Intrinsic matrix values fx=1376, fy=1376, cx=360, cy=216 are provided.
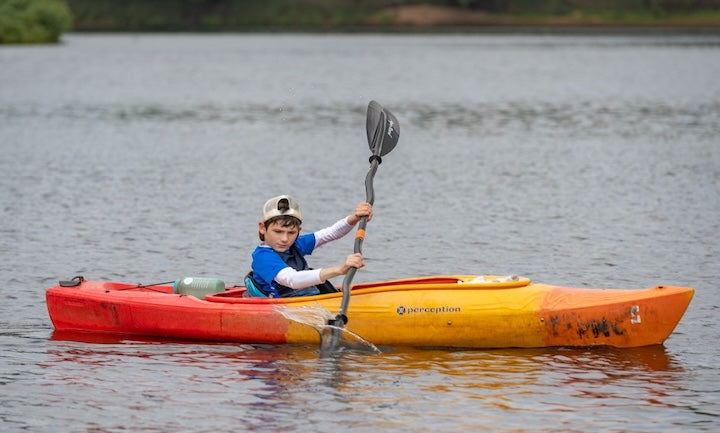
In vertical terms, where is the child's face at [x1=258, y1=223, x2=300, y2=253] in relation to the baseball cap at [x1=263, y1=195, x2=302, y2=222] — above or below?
below

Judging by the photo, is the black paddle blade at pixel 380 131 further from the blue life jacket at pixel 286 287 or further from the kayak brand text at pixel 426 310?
the kayak brand text at pixel 426 310

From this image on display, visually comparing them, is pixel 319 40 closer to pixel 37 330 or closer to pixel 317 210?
pixel 317 210

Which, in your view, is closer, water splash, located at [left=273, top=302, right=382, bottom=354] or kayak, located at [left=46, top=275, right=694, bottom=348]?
kayak, located at [left=46, top=275, right=694, bottom=348]

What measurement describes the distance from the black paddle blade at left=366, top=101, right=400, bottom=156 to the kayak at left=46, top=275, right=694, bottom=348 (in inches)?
93.7

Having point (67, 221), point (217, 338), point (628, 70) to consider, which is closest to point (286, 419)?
point (217, 338)

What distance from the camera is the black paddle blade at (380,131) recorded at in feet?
46.3

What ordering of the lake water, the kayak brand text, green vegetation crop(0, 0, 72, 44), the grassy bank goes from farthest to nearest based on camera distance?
the grassy bank < green vegetation crop(0, 0, 72, 44) < the kayak brand text < the lake water

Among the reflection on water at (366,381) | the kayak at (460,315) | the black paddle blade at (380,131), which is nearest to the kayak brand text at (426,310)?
the kayak at (460,315)

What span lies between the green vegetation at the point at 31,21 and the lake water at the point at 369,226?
2942cm

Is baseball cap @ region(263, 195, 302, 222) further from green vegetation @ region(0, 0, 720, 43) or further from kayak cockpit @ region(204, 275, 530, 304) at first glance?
green vegetation @ region(0, 0, 720, 43)

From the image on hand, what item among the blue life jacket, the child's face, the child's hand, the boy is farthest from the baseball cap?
the child's hand

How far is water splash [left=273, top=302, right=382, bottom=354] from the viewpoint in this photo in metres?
11.7

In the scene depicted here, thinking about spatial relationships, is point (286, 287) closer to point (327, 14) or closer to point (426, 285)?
point (426, 285)

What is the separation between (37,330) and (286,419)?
3978 mm
